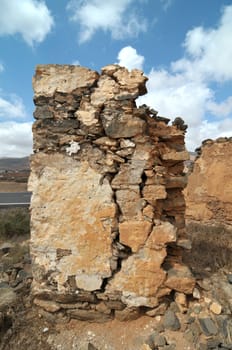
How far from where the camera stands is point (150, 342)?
259 cm

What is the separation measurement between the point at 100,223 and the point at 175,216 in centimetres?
107

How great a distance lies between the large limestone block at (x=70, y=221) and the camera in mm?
2930

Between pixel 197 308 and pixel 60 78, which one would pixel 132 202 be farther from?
pixel 60 78

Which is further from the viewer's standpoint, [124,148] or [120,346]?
[124,148]

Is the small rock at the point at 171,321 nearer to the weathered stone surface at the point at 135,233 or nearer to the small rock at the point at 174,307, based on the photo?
the small rock at the point at 174,307

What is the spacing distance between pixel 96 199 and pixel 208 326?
1.83 metres

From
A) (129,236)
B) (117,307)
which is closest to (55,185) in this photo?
(129,236)

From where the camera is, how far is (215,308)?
9.35ft

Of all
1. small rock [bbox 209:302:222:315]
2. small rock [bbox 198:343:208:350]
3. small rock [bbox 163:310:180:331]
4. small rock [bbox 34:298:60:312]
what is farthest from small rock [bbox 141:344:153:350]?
small rock [bbox 34:298:60:312]

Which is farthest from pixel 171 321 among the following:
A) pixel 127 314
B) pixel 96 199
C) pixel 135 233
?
pixel 96 199

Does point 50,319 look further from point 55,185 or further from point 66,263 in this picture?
point 55,185

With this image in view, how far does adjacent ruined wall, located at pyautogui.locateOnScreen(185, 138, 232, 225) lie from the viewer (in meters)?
6.52

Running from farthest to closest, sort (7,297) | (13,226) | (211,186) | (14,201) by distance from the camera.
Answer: (14,201), (13,226), (211,186), (7,297)

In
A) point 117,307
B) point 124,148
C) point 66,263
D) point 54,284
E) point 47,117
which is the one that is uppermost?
point 47,117
